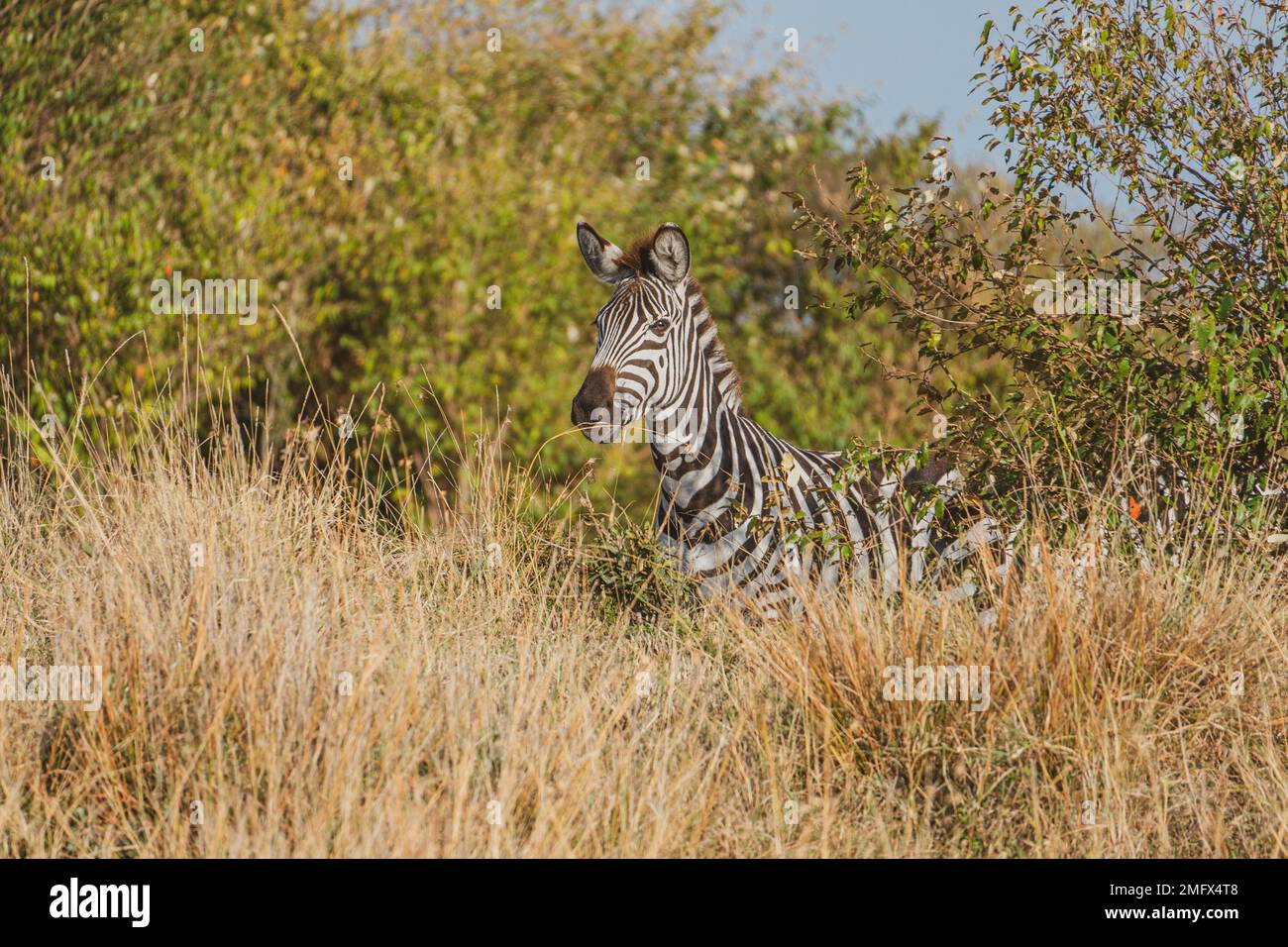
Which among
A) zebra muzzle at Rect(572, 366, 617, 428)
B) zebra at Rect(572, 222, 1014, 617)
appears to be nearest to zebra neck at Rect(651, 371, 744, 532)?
zebra at Rect(572, 222, 1014, 617)

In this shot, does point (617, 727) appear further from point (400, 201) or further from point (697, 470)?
point (400, 201)

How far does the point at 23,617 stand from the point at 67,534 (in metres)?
1.31

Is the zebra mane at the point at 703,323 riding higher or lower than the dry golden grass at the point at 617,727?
higher

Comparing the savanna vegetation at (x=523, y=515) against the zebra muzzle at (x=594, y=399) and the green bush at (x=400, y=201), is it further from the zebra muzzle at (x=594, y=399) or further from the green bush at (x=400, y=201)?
the zebra muzzle at (x=594, y=399)

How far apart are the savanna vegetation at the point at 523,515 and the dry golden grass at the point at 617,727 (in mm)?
21

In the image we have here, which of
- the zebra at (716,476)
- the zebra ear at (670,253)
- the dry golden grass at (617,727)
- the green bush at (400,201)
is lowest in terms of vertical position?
the dry golden grass at (617,727)

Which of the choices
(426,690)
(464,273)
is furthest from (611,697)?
(464,273)

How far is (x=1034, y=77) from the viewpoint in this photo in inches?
252

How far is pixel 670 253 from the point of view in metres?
6.38

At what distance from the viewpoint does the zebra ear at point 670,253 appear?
6309mm

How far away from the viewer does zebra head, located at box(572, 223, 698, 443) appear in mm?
6016

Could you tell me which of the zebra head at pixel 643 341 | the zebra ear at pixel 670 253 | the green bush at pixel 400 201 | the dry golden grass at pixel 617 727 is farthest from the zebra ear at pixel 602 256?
the green bush at pixel 400 201

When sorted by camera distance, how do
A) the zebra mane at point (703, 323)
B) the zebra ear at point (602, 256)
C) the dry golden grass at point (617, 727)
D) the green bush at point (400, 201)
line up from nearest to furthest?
the dry golden grass at point (617, 727), the zebra mane at point (703, 323), the zebra ear at point (602, 256), the green bush at point (400, 201)

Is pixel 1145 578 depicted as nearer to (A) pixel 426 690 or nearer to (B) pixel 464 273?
(A) pixel 426 690
